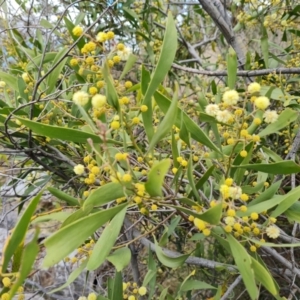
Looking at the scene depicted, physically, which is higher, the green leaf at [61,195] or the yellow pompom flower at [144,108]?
the yellow pompom flower at [144,108]

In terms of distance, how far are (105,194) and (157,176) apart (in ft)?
0.35

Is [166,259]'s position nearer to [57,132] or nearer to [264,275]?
[264,275]

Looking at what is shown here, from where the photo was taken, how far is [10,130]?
40.8 inches

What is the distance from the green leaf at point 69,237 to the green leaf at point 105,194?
0.02 meters

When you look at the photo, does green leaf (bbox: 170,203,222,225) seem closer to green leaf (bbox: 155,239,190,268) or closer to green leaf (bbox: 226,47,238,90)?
green leaf (bbox: 155,239,190,268)

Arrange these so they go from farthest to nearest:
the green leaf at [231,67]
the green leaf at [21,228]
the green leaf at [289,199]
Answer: the green leaf at [231,67] → the green leaf at [289,199] → the green leaf at [21,228]

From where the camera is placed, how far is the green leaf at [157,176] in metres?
0.49

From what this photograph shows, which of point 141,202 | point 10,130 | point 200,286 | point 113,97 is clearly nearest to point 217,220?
point 141,202

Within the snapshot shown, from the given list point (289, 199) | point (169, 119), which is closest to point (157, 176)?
point (169, 119)

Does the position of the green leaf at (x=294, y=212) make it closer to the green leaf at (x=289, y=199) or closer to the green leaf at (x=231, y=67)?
the green leaf at (x=289, y=199)

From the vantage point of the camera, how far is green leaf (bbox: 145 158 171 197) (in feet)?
1.62

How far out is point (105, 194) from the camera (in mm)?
587

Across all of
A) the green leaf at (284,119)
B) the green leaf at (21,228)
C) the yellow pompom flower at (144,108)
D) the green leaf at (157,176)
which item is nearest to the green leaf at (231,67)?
the green leaf at (284,119)

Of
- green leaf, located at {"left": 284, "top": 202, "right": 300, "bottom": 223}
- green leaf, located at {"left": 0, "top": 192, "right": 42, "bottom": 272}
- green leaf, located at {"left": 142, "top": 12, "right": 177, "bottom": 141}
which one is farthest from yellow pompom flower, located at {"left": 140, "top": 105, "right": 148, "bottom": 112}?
green leaf, located at {"left": 284, "top": 202, "right": 300, "bottom": 223}
